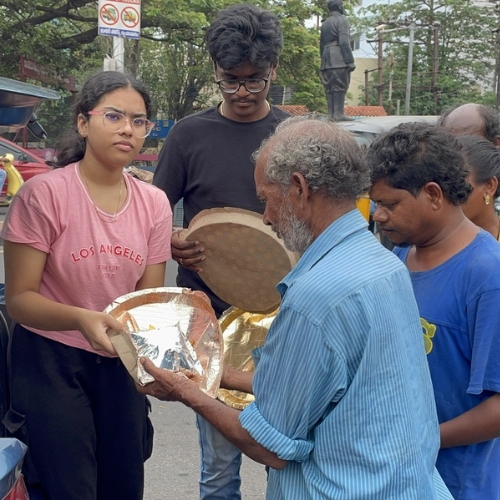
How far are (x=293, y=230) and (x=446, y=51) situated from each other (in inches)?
1401

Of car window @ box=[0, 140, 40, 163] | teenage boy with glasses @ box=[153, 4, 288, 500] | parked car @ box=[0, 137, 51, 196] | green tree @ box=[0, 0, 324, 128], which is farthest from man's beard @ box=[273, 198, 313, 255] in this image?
green tree @ box=[0, 0, 324, 128]

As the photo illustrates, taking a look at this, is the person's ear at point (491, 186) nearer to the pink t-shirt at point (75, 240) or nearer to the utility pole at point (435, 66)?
the pink t-shirt at point (75, 240)

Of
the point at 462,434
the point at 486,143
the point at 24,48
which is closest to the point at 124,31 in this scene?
the point at 486,143

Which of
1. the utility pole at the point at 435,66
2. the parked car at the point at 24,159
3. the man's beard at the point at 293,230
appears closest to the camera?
the man's beard at the point at 293,230

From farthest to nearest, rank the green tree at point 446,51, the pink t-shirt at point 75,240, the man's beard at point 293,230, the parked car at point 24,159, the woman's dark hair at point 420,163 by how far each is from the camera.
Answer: the green tree at point 446,51
the parked car at point 24,159
the pink t-shirt at point 75,240
the woman's dark hair at point 420,163
the man's beard at point 293,230

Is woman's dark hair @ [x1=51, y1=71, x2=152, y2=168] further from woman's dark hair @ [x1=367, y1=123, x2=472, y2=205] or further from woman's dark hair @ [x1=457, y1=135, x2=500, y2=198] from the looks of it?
woman's dark hair @ [x1=457, y1=135, x2=500, y2=198]

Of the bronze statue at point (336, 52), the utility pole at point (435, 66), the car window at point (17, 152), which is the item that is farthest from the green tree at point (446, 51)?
the car window at point (17, 152)

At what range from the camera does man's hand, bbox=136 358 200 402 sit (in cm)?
166

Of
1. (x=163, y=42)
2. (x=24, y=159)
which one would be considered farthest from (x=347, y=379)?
(x=163, y=42)

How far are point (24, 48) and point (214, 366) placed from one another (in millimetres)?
17776

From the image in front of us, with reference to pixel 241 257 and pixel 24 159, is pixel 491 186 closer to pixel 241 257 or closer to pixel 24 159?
pixel 241 257

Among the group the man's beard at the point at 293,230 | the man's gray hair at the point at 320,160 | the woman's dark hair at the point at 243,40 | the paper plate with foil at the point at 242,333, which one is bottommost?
the paper plate with foil at the point at 242,333

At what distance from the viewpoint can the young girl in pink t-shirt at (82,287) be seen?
6.83 ft

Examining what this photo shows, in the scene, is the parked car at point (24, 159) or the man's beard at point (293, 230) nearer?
the man's beard at point (293, 230)
